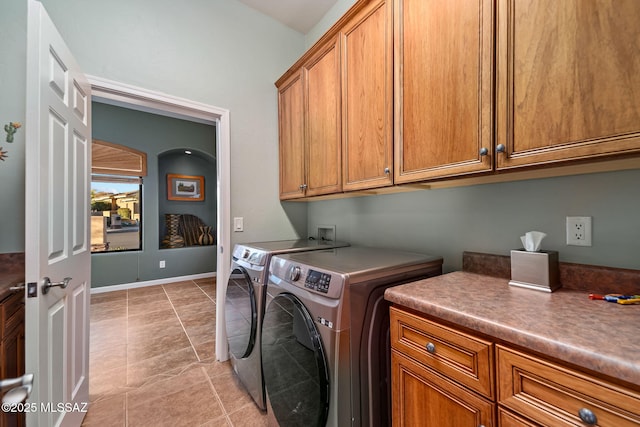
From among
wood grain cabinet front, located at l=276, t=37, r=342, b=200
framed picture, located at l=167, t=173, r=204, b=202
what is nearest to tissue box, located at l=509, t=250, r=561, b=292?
wood grain cabinet front, located at l=276, t=37, r=342, b=200

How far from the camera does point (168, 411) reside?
157 centimetres

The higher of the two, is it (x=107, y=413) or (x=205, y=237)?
(x=205, y=237)

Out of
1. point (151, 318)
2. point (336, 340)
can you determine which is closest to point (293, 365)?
point (336, 340)

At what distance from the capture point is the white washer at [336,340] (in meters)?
1.01

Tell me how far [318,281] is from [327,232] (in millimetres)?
1282

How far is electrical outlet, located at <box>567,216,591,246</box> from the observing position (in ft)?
3.32

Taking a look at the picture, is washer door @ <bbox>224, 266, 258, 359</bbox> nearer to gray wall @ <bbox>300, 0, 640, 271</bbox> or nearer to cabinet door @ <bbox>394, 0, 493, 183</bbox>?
gray wall @ <bbox>300, 0, 640, 271</bbox>

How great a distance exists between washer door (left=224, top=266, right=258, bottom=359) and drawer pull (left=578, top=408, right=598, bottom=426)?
135 centimetres

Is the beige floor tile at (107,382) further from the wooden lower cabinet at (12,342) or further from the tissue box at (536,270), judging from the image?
the tissue box at (536,270)

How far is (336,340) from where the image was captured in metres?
0.99

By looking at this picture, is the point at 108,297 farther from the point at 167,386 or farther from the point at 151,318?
the point at 167,386

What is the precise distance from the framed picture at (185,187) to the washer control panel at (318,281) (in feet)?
15.5

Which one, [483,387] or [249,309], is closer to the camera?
[483,387]

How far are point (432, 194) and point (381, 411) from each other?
3.74 ft
